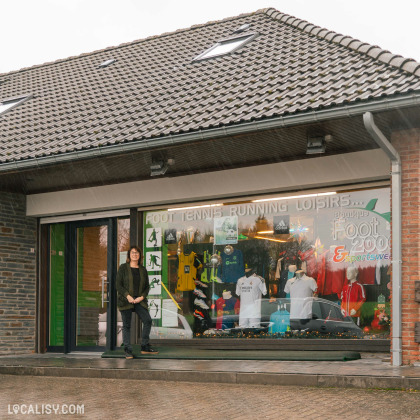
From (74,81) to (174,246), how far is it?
5252 mm

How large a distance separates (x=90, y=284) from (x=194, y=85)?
4131 millimetres

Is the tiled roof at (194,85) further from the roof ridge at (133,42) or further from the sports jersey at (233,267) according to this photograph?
the sports jersey at (233,267)

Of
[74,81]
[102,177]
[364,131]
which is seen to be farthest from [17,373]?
[74,81]

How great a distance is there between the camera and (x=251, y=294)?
12.4 meters

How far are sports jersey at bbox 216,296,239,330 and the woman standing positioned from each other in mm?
1271

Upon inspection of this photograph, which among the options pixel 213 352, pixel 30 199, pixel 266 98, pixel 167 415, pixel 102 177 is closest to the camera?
pixel 167 415

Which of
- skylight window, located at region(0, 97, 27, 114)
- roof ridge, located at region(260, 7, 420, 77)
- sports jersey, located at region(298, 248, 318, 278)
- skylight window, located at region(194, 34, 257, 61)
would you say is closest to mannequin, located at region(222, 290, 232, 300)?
sports jersey, located at region(298, 248, 318, 278)

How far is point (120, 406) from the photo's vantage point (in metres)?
7.45

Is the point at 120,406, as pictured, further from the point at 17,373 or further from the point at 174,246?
the point at 174,246

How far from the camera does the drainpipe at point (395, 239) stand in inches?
367

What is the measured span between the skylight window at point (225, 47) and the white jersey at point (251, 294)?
440 centimetres

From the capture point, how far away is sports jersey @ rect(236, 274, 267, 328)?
12273mm

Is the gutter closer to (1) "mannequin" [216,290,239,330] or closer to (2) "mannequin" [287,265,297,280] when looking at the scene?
(2) "mannequin" [287,265,297,280]

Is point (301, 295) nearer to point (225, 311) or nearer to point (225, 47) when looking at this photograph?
point (225, 311)
